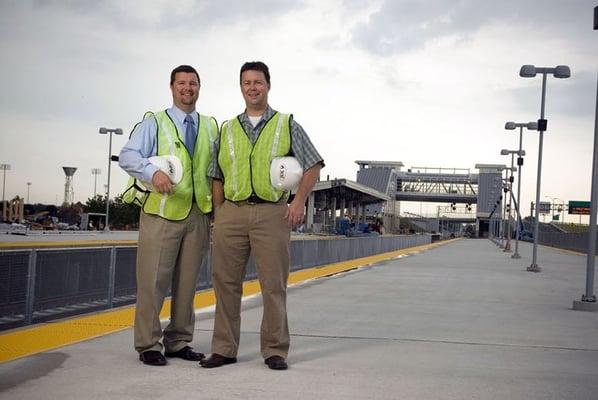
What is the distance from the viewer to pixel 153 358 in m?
5.60

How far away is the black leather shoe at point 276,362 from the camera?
5.57 m

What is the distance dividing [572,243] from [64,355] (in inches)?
2094

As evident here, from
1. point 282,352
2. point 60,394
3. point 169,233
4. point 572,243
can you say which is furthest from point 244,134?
point 572,243

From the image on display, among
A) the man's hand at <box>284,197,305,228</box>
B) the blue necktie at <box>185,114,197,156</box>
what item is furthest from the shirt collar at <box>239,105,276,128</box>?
the man's hand at <box>284,197,305,228</box>

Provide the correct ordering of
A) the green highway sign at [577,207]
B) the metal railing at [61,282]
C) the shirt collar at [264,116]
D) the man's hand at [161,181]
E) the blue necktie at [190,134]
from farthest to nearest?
the green highway sign at [577,207], the metal railing at [61,282], the blue necktie at [190,134], the shirt collar at [264,116], the man's hand at [161,181]

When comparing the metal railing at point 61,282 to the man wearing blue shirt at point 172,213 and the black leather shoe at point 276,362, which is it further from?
the black leather shoe at point 276,362

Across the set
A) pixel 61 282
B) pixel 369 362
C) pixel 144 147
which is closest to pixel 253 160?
pixel 144 147

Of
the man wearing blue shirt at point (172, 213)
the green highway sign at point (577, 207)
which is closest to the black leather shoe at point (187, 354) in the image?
the man wearing blue shirt at point (172, 213)

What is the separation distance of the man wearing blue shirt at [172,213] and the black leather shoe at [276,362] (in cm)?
60

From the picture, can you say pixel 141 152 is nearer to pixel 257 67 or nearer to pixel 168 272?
pixel 168 272

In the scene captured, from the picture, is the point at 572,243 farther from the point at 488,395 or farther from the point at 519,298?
the point at 488,395

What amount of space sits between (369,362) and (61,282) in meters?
4.10

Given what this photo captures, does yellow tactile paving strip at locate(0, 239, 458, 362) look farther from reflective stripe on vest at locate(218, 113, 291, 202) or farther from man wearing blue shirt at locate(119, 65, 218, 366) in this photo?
reflective stripe on vest at locate(218, 113, 291, 202)

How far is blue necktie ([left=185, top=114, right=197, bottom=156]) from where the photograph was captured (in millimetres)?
5813
